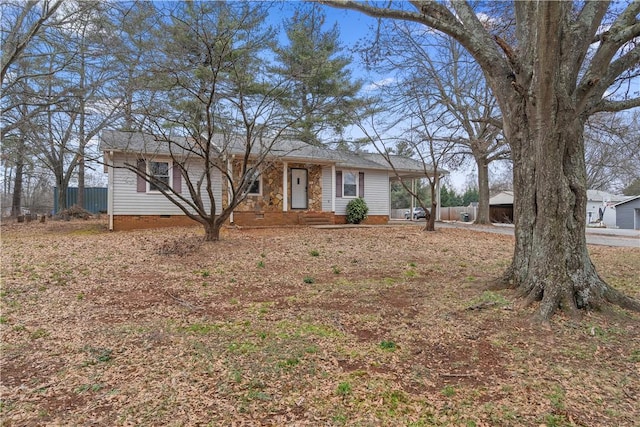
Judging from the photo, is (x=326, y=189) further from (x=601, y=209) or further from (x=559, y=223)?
(x=601, y=209)

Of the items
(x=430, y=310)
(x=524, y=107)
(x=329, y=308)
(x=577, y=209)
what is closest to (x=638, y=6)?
(x=524, y=107)

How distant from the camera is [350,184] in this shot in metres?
15.8

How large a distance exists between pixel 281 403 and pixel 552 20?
370 centimetres

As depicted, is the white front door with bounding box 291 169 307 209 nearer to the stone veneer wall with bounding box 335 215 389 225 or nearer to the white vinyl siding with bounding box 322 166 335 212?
the white vinyl siding with bounding box 322 166 335 212

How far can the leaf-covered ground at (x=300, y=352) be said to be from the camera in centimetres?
220

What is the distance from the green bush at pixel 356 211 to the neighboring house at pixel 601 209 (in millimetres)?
24335

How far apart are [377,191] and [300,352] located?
13.9 m

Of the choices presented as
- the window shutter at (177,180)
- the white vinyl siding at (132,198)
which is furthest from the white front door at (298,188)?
the window shutter at (177,180)

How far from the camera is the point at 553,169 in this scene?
368cm

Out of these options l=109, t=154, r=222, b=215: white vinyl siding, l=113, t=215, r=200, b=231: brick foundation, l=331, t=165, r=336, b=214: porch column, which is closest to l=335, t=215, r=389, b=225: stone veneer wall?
l=331, t=165, r=336, b=214: porch column

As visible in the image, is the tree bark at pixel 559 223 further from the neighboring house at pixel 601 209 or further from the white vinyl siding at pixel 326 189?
the neighboring house at pixel 601 209

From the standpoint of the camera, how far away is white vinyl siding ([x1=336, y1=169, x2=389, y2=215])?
52.9 ft

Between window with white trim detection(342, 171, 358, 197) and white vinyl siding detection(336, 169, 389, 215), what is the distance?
514 millimetres

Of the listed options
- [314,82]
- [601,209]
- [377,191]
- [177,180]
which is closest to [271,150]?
[314,82]
